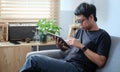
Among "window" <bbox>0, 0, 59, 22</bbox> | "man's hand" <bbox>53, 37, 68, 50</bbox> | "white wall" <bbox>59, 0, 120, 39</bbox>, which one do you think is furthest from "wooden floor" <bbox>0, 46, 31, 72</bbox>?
"white wall" <bbox>59, 0, 120, 39</bbox>

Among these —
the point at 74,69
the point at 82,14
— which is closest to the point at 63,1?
the point at 82,14

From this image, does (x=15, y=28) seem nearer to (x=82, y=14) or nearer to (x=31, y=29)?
(x=31, y=29)

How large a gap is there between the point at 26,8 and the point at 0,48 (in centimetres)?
85

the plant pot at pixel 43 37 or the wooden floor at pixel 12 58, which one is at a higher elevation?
the plant pot at pixel 43 37

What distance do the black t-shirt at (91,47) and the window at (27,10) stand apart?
1.36m

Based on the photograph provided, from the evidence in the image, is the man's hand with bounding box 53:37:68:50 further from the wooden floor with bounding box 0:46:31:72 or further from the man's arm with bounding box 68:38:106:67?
the wooden floor with bounding box 0:46:31:72

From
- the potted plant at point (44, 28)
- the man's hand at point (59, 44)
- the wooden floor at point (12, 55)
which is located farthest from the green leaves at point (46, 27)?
the man's hand at point (59, 44)

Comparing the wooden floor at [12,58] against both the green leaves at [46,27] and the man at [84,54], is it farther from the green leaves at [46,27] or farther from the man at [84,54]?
the man at [84,54]

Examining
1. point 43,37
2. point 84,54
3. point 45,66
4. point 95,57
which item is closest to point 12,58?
point 43,37

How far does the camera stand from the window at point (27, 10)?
345 cm

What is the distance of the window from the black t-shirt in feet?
4.45

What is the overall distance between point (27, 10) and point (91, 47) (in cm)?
161

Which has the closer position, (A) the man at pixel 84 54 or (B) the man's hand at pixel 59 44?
(A) the man at pixel 84 54

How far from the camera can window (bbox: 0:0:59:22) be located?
3449mm
